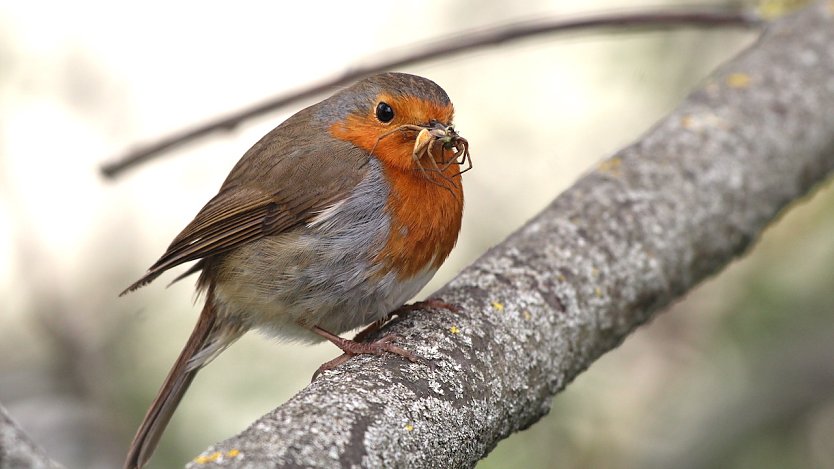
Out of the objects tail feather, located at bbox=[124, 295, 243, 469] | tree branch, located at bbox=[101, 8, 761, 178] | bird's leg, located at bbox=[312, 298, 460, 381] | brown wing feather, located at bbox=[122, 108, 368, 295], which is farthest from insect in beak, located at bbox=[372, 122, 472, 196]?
tail feather, located at bbox=[124, 295, 243, 469]

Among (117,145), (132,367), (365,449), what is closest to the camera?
(365,449)

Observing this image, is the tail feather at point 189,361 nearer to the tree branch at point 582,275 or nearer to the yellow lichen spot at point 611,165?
the tree branch at point 582,275

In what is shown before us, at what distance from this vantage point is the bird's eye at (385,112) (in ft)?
10.2

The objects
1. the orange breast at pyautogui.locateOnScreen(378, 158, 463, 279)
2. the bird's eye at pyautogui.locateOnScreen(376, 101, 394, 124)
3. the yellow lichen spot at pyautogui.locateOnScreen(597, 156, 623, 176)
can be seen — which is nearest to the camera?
the orange breast at pyautogui.locateOnScreen(378, 158, 463, 279)

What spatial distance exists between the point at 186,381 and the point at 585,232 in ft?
5.12

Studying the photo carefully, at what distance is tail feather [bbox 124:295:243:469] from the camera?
3.12m

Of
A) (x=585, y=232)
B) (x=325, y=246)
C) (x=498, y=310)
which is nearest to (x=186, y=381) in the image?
(x=325, y=246)

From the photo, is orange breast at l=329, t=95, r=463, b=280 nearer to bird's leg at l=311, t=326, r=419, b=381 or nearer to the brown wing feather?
the brown wing feather

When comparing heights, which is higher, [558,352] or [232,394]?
[558,352]

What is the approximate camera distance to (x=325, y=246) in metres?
2.90

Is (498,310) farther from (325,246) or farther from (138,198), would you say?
(138,198)

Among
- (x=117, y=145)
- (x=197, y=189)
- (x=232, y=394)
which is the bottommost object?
(x=232, y=394)

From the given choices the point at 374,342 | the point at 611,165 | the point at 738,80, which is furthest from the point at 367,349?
the point at 738,80

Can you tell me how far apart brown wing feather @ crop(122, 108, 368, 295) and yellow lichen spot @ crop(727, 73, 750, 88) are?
5.88 feet
